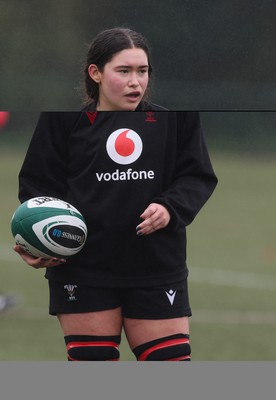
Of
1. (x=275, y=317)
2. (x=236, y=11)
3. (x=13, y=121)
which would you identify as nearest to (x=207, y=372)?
(x=236, y=11)

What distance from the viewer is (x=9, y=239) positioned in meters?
10.5

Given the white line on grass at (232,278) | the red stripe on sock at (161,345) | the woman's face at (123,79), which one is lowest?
the red stripe on sock at (161,345)

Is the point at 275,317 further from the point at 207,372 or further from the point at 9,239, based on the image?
the point at 9,239

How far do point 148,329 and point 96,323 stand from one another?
17 centimetres

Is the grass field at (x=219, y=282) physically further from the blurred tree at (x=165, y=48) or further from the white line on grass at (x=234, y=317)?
the blurred tree at (x=165, y=48)

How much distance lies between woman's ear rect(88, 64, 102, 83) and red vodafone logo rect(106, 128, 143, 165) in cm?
19

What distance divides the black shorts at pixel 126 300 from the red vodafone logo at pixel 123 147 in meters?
0.42

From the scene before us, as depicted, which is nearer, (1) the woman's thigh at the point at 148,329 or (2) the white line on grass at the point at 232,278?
(1) the woman's thigh at the point at 148,329

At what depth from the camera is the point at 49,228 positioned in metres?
3.72

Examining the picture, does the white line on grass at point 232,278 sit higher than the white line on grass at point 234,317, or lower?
higher

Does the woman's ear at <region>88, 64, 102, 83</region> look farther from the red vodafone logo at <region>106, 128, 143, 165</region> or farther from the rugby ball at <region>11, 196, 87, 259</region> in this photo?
the rugby ball at <region>11, 196, 87, 259</region>

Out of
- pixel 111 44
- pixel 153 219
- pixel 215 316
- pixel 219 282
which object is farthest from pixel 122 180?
pixel 219 282

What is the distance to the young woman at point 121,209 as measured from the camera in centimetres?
374

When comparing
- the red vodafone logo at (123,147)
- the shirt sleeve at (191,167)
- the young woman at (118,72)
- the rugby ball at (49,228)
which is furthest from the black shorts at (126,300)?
the young woman at (118,72)
